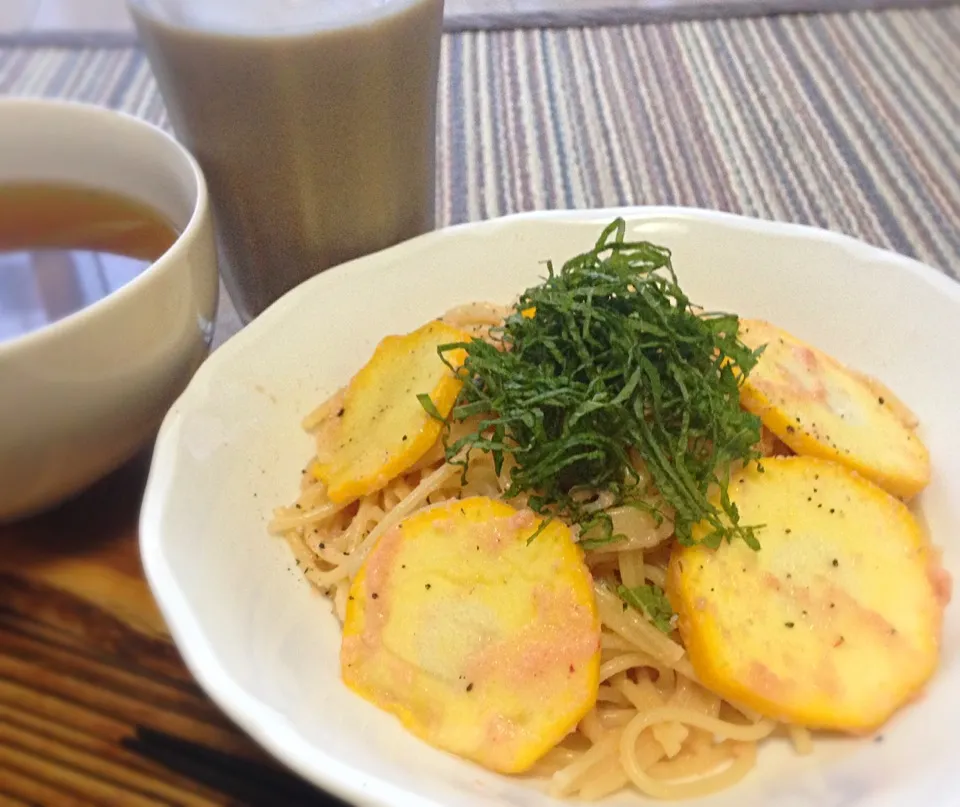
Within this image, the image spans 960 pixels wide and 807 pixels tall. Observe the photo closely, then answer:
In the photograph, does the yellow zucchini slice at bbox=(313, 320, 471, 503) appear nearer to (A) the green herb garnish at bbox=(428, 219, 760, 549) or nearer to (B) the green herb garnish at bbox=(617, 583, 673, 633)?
(A) the green herb garnish at bbox=(428, 219, 760, 549)

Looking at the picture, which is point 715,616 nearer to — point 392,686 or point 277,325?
point 392,686

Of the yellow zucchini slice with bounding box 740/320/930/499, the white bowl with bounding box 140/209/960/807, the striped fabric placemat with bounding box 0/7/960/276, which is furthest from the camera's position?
the striped fabric placemat with bounding box 0/7/960/276

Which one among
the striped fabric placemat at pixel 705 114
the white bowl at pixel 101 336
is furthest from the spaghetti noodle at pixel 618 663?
the striped fabric placemat at pixel 705 114

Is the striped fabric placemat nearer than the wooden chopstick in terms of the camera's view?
No

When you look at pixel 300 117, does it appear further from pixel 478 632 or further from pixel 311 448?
pixel 478 632

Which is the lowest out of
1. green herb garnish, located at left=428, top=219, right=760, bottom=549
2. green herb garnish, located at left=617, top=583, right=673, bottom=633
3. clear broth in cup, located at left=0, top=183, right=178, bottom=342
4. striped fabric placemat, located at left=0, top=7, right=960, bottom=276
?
striped fabric placemat, located at left=0, top=7, right=960, bottom=276

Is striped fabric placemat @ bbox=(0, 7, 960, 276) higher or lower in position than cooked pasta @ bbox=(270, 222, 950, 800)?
lower

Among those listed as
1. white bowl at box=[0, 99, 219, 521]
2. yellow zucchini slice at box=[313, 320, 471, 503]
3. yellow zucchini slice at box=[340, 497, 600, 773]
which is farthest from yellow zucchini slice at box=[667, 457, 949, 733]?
white bowl at box=[0, 99, 219, 521]

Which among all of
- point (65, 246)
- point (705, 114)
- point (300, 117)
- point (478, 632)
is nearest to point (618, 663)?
point (478, 632)
